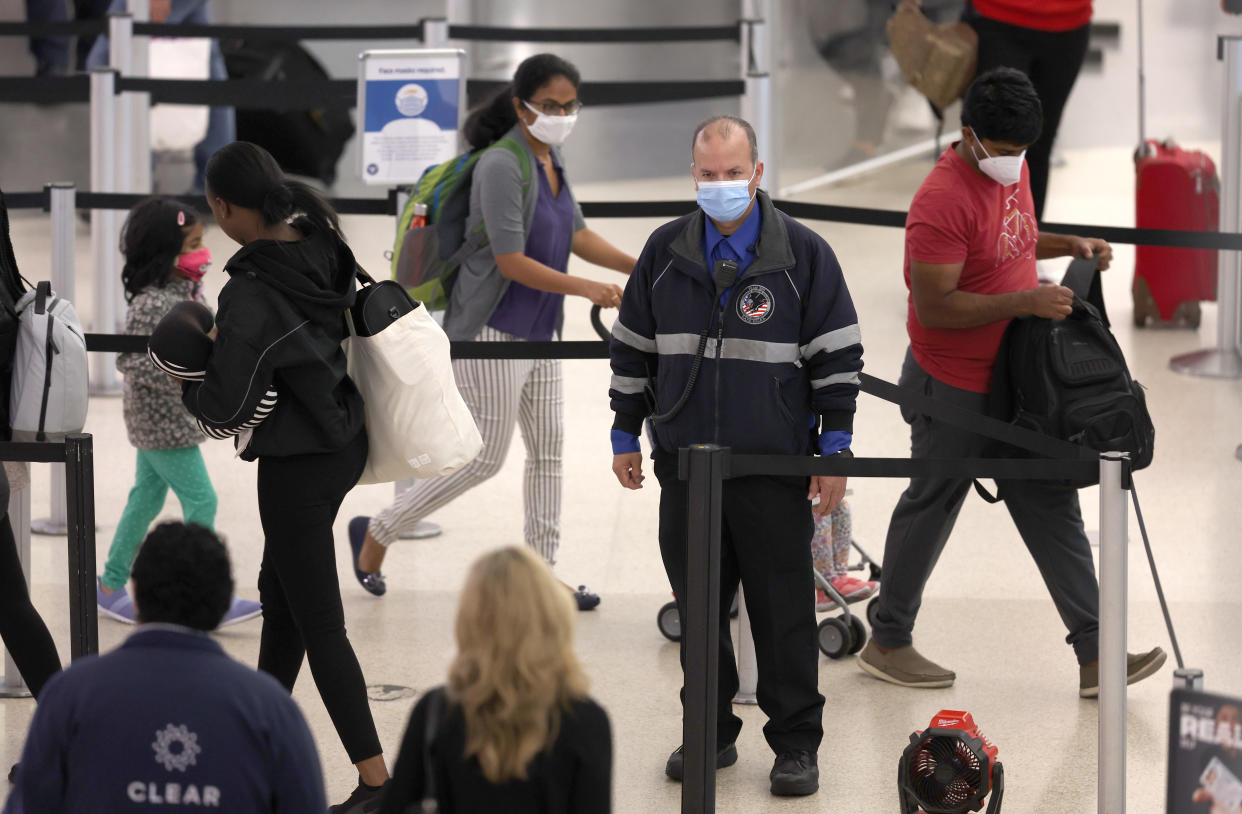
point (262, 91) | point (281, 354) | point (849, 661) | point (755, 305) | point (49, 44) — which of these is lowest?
point (849, 661)

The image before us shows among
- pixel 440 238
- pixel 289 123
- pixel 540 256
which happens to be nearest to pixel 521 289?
pixel 540 256

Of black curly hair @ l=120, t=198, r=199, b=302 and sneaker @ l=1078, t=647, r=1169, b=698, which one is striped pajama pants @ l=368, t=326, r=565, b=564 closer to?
black curly hair @ l=120, t=198, r=199, b=302

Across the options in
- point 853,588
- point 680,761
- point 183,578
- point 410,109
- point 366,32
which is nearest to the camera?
point 183,578

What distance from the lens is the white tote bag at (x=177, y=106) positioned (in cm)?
1071

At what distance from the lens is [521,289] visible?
17.2ft

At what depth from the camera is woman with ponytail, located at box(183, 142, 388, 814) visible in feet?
11.9

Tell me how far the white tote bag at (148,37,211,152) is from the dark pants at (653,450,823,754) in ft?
24.5

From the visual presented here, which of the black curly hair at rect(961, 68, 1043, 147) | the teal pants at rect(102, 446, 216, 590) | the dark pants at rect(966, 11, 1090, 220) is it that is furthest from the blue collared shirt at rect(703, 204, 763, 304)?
the dark pants at rect(966, 11, 1090, 220)

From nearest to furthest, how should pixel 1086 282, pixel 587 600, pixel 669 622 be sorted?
1. pixel 1086 282
2. pixel 669 622
3. pixel 587 600

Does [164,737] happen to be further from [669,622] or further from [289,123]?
[289,123]

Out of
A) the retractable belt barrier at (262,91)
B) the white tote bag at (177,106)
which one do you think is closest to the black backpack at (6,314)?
the retractable belt barrier at (262,91)

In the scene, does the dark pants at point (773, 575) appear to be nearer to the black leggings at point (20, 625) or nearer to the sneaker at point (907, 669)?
the sneaker at point (907, 669)

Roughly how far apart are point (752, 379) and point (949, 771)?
961mm

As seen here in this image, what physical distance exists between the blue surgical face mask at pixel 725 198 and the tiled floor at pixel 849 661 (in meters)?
1.40
